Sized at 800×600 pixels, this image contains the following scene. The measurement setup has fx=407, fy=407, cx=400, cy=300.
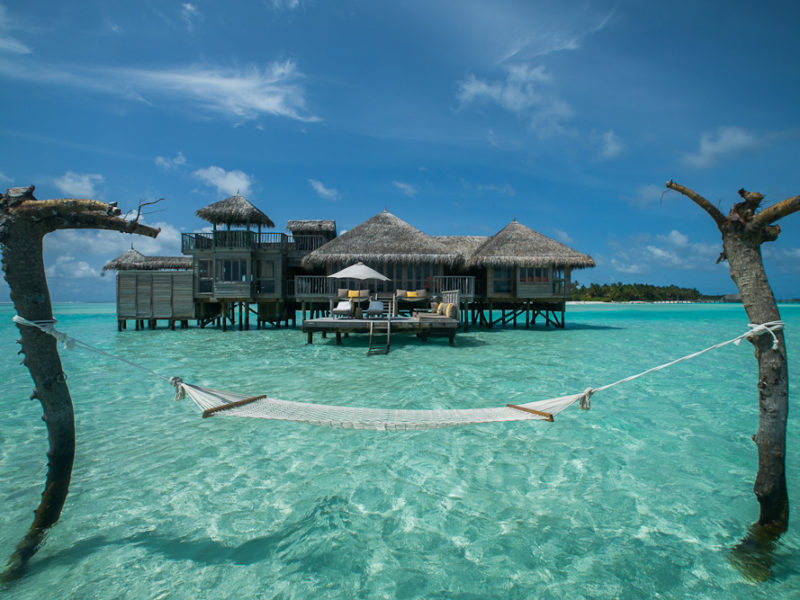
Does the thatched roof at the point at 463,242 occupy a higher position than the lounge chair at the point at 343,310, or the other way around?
the thatched roof at the point at 463,242

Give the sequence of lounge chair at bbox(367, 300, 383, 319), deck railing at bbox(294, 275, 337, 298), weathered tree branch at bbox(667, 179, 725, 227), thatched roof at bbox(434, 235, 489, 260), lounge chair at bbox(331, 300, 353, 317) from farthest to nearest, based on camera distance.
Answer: thatched roof at bbox(434, 235, 489, 260) < deck railing at bbox(294, 275, 337, 298) < lounge chair at bbox(367, 300, 383, 319) < lounge chair at bbox(331, 300, 353, 317) < weathered tree branch at bbox(667, 179, 725, 227)

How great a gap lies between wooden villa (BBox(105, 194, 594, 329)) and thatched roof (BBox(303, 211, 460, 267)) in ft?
0.14

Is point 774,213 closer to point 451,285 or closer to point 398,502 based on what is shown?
point 398,502

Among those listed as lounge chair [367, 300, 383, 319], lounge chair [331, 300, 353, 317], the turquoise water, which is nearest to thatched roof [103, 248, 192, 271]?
lounge chair [331, 300, 353, 317]

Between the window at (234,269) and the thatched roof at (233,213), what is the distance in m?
1.71

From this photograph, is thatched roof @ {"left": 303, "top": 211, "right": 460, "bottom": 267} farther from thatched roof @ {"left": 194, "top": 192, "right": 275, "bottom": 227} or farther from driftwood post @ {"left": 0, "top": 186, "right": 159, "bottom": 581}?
driftwood post @ {"left": 0, "top": 186, "right": 159, "bottom": 581}

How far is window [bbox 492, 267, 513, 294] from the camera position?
18938 millimetres

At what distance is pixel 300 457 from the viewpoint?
176 inches

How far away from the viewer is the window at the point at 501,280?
18.9 metres

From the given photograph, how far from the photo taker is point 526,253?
18172 mm

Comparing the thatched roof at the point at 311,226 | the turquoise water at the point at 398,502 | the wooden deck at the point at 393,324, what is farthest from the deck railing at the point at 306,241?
the turquoise water at the point at 398,502

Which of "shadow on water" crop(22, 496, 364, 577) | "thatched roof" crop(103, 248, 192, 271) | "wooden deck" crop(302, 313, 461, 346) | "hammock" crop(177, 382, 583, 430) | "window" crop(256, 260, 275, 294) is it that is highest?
"thatched roof" crop(103, 248, 192, 271)

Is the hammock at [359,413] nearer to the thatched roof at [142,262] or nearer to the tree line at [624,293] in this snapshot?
the thatched roof at [142,262]

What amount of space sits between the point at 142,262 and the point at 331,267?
1254cm
